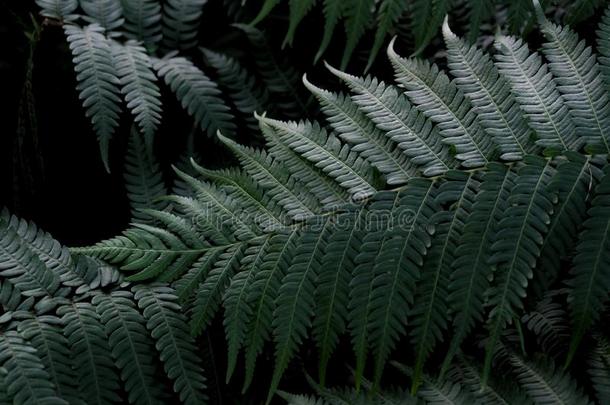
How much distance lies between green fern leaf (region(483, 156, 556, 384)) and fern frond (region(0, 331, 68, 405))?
28.9 inches

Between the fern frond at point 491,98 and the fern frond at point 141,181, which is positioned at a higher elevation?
the fern frond at point 491,98

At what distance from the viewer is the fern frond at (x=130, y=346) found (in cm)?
131

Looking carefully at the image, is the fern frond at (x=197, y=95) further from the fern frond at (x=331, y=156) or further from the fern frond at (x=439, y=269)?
the fern frond at (x=439, y=269)

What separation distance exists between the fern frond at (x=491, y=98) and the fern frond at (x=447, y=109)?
18mm

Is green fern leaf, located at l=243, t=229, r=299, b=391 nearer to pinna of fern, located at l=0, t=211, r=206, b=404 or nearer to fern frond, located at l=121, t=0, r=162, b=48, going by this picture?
pinna of fern, located at l=0, t=211, r=206, b=404

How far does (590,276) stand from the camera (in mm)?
1190

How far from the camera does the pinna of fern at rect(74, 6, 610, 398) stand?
1229 mm

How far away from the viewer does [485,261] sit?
1.23 m

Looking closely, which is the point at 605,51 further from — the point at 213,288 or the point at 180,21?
the point at 180,21

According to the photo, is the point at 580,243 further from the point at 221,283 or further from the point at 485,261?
the point at 221,283

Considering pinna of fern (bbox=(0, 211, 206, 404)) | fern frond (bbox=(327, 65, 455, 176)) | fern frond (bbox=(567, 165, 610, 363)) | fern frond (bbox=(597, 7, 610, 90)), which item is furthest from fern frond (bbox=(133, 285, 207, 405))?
fern frond (bbox=(597, 7, 610, 90))

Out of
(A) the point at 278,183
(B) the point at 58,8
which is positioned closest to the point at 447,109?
(A) the point at 278,183

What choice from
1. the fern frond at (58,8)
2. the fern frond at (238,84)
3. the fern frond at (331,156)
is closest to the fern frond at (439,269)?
the fern frond at (331,156)

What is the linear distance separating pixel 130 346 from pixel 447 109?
74 centimetres
